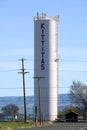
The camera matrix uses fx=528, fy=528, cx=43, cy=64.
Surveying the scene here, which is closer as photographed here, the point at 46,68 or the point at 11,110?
the point at 46,68

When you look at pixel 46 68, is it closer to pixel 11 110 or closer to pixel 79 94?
pixel 79 94

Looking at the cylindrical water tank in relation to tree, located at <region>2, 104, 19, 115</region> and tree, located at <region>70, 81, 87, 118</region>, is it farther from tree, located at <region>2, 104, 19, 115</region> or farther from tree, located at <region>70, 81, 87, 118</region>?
tree, located at <region>2, 104, 19, 115</region>

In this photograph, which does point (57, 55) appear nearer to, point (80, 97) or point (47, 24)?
point (47, 24)

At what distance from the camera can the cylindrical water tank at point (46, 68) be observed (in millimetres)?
105250

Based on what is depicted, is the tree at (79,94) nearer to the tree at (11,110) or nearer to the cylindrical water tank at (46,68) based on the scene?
the cylindrical water tank at (46,68)

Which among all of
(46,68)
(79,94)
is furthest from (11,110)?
(46,68)

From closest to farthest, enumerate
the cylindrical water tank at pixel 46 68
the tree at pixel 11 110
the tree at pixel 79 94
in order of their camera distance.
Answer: the cylindrical water tank at pixel 46 68
the tree at pixel 79 94
the tree at pixel 11 110

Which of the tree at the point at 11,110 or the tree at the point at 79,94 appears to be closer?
the tree at the point at 79,94

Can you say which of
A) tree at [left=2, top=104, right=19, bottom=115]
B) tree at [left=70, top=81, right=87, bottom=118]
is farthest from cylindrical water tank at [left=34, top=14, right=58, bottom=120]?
tree at [left=2, top=104, right=19, bottom=115]

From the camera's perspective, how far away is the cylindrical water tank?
105m

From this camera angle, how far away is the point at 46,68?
346 feet

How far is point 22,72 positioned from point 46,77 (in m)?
26.4

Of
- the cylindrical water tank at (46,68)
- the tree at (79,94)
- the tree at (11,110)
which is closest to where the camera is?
the cylindrical water tank at (46,68)

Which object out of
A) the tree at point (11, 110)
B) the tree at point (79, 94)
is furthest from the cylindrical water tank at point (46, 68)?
the tree at point (11, 110)
